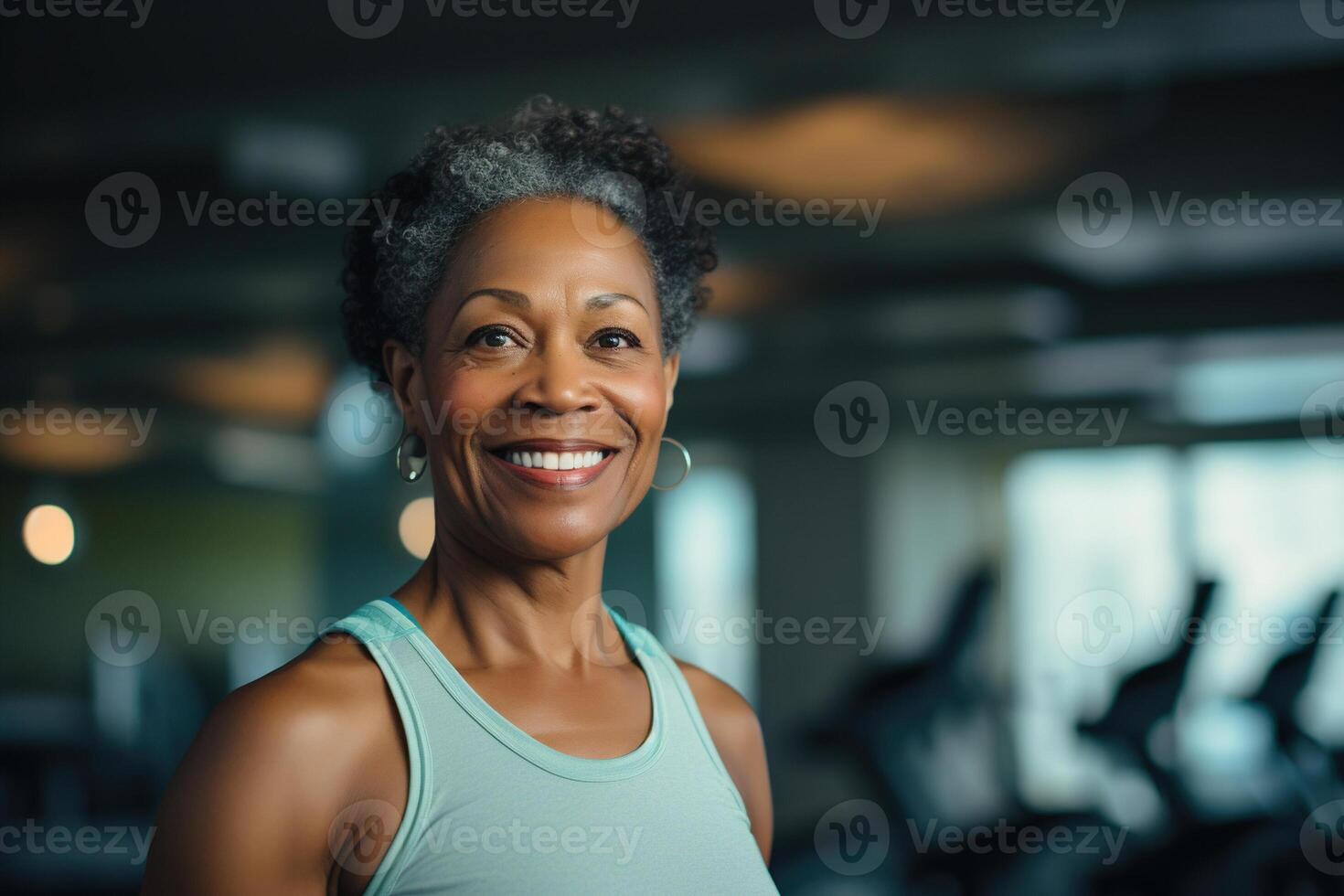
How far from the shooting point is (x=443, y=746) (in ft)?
2.84

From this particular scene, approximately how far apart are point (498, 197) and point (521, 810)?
472 millimetres

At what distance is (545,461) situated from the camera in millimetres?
947

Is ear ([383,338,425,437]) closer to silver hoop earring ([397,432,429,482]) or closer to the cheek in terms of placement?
silver hoop earring ([397,432,429,482])

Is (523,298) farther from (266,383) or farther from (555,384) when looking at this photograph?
(266,383)

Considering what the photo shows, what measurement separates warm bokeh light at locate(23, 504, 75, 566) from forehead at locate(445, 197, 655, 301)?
3.47 metres

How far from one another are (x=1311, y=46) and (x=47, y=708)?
154 inches

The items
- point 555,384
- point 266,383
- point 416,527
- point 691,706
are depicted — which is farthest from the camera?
point 266,383

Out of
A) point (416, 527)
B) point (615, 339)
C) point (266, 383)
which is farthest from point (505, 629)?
point (266, 383)

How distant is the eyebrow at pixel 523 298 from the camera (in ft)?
3.09

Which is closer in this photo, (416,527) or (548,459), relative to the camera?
(548,459)

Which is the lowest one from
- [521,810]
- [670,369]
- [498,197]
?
[521,810]

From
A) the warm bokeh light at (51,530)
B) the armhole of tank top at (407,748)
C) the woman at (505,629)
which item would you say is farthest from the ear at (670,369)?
the warm bokeh light at (51,530)

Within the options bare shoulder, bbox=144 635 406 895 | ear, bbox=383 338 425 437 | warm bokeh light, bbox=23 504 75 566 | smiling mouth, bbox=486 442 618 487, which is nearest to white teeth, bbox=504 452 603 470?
smiling mouth, bbox=486 442 618 487

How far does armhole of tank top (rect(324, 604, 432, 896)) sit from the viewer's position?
82cm
